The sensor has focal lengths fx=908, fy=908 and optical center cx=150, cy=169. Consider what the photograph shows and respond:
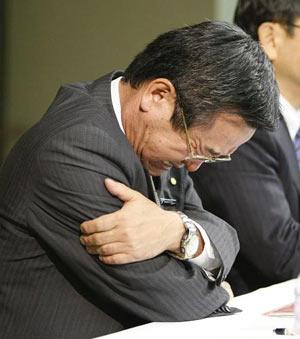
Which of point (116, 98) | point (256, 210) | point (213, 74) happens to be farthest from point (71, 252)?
point (256, 210)

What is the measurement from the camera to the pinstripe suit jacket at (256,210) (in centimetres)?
304

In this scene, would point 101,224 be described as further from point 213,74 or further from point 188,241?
point 213,74

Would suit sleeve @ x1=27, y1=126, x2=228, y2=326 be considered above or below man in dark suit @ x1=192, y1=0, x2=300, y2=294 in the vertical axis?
above

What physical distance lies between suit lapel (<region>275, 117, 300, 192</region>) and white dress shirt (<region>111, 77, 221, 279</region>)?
930 millimetres

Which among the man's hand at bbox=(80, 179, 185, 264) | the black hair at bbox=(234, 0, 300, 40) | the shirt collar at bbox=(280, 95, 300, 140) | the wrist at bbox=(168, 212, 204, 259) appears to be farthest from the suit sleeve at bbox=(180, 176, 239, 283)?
the black hair at bbox=(234, 0, 300, 40)

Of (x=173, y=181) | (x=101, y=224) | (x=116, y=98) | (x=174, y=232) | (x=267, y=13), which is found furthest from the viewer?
(x=267, y=13)

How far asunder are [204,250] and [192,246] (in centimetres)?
8

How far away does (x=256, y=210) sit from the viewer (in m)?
3.04

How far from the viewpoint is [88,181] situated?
207cm

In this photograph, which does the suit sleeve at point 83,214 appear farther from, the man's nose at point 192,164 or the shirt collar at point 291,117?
the shirt collar at point 291,117

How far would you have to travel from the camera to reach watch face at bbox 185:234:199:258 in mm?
2186

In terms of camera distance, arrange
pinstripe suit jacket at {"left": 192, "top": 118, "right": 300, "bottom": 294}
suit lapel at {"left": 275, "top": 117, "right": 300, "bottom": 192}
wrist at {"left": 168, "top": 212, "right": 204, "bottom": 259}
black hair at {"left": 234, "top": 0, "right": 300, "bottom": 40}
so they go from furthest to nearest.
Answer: black hair at {"left": 234, "top": 0, "right": 300, "bottom": 40}
suit lapel at {"left": 275, "top": 117, "right": 300, "bottom": 192}
pinstripe suit jacket at {"left": 192, "top": 118, "right": 300, "bottom": 294}
wrist at {"left": 168, "top": 212, "right": 204, "bottom": 259}

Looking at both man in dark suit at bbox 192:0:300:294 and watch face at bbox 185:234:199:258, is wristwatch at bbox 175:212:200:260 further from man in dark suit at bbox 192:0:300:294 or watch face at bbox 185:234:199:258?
man in dark suit at bbox 192:0:300:294

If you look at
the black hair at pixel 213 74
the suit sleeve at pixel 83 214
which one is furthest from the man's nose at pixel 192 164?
the suit sleeve at pixel 83 214
